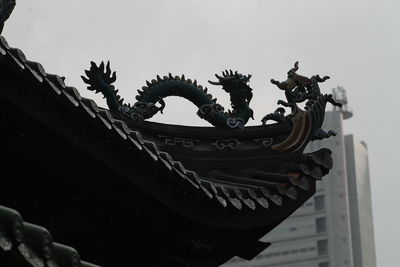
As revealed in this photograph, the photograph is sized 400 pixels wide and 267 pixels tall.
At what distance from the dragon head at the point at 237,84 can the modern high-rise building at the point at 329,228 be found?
7167 centimetres

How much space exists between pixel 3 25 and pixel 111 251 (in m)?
2.76

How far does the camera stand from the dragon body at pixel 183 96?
42.0ft

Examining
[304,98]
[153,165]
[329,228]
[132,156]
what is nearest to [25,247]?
[132,156]

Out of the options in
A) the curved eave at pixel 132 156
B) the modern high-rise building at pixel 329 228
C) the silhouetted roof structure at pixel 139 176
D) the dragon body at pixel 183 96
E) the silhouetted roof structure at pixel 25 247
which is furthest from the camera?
the modern high-rise building at pixel 329 228

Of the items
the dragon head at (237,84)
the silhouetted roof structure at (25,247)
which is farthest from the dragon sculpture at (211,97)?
the silhouetted roof structure at (25,247)

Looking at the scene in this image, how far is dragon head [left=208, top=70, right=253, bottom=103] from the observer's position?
13.5 meters

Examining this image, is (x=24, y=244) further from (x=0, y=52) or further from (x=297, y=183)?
(x=297, y=183)

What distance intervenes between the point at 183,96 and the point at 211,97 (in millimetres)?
336

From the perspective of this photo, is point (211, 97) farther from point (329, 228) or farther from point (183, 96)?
point (329, 228)

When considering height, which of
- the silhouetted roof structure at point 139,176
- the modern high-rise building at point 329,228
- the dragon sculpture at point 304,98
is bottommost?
the silhouetted roof structure at point 139,176

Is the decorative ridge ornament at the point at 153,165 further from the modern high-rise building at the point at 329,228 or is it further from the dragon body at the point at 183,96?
the modern high-rise building at the point at 329,228

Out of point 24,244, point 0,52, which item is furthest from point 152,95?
point 24,244

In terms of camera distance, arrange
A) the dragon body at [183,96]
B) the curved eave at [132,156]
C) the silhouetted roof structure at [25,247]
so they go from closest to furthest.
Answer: the silhouetted roof structure at [25,247] → the curved eave at [132,156] → the dragon body at [183,96]

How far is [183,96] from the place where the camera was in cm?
1345
